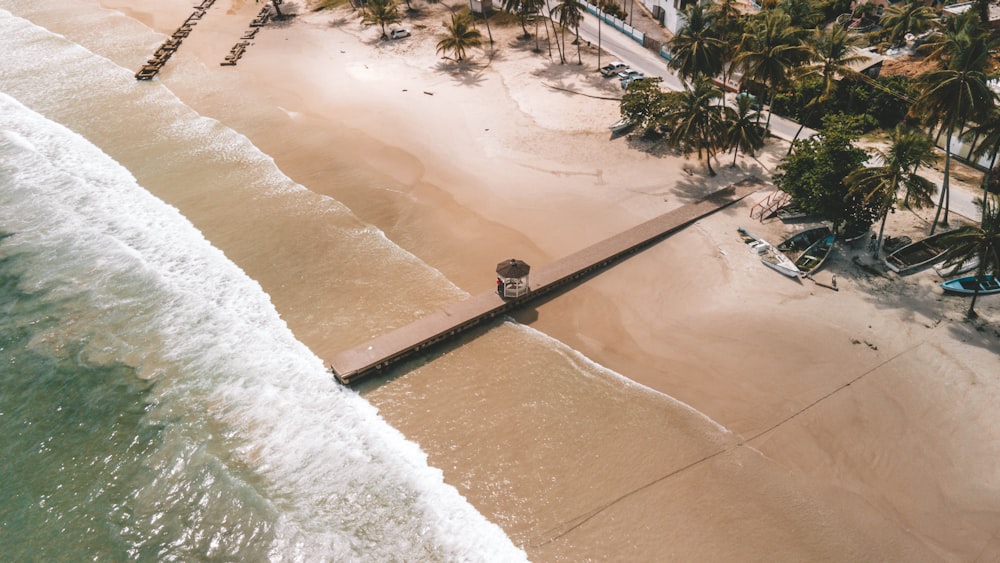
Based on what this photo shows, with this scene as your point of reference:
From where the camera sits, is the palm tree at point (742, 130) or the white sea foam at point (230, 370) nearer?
the white sea foam at point (230, 370)

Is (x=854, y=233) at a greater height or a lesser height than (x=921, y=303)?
greater

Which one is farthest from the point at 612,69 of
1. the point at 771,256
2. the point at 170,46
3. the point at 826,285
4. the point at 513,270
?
the point at 170,46

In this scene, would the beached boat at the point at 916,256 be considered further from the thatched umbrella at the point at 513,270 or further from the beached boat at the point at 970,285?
the thatched umbrella at the point at 513,270

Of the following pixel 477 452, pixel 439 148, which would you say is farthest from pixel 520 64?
pixel 477 452

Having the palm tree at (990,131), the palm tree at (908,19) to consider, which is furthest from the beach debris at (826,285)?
the palm tree at (908,19)

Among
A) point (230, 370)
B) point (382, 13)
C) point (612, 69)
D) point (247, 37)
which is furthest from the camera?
point (247, 37)

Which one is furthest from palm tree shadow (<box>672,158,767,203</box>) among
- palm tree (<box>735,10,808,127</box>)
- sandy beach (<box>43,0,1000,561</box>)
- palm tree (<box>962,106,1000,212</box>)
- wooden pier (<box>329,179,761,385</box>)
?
palm tree (<box>962,106,1000,212</box>)

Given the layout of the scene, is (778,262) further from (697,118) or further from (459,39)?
(459,39)
